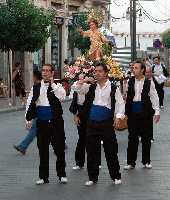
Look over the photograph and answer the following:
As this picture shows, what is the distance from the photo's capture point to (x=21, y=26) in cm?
2928

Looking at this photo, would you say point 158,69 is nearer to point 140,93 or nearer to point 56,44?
point 140,93

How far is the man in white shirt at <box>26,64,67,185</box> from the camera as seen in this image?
1020 cm

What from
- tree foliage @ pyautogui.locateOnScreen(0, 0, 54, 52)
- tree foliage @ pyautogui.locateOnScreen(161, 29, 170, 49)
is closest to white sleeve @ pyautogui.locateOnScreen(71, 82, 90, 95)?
tree foliage @ pyautogui.locateOnScreen(0, 0, 54, 52)

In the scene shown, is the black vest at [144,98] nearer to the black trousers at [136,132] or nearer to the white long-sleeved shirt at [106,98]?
the black trousers at [136,132]

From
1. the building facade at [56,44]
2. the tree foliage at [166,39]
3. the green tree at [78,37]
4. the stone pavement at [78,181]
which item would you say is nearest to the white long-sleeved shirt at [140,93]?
the stone pavement at [78,181]

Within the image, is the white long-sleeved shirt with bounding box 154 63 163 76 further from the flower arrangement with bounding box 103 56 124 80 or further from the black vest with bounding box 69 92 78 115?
the black vest with bounding box 69 92 78 115

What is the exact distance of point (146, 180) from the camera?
1052 centimetres

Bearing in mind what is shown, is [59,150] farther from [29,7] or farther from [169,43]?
[169,43]

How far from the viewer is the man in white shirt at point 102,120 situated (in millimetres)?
10141

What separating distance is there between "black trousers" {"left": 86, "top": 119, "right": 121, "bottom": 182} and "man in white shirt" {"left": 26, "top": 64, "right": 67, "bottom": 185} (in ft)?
1.35

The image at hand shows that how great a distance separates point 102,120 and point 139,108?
4.98 feet

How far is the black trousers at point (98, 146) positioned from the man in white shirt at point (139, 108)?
137 centimetres

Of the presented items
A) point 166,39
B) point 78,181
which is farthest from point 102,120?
point 166,39

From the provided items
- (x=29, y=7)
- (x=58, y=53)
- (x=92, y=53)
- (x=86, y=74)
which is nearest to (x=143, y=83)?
(x=86, y=74)
